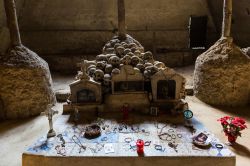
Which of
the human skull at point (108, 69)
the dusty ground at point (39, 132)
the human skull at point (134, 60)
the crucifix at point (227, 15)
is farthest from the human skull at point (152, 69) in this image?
the crucifix at point (227, 15)

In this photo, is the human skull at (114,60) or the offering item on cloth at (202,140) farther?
the human skull at (114,60)

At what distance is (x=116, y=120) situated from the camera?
6.56m

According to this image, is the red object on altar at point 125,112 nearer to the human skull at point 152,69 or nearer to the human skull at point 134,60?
the human skull at point 152,69

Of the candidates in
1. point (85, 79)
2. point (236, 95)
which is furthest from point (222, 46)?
point (85, 79)

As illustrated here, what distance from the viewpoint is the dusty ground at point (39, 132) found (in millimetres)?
6348

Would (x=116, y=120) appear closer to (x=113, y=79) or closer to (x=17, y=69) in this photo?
(x=113, y=79)

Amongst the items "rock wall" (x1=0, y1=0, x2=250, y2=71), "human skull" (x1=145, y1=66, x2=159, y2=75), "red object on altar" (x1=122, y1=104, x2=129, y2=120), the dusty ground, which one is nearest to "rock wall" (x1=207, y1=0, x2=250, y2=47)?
"rock wall" (x1=0, y1=0, x2=250, y2=71)

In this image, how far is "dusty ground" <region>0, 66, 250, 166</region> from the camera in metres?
6.35

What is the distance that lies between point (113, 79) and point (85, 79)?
30.0 inches

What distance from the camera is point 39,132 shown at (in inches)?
304

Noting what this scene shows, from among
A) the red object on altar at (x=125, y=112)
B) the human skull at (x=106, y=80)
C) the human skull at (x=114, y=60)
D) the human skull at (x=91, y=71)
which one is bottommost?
the red object on altar at (x=125, y=112)

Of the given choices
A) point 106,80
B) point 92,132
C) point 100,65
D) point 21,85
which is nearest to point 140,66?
point 106,80

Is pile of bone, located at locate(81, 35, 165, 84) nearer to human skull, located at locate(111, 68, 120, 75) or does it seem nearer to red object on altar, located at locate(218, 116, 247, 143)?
human skull, located at locate(111, 68, 120, 75)

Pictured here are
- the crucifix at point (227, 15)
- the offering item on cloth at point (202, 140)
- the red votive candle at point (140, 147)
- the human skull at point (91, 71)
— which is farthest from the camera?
the crucifix at point (227, 15)
